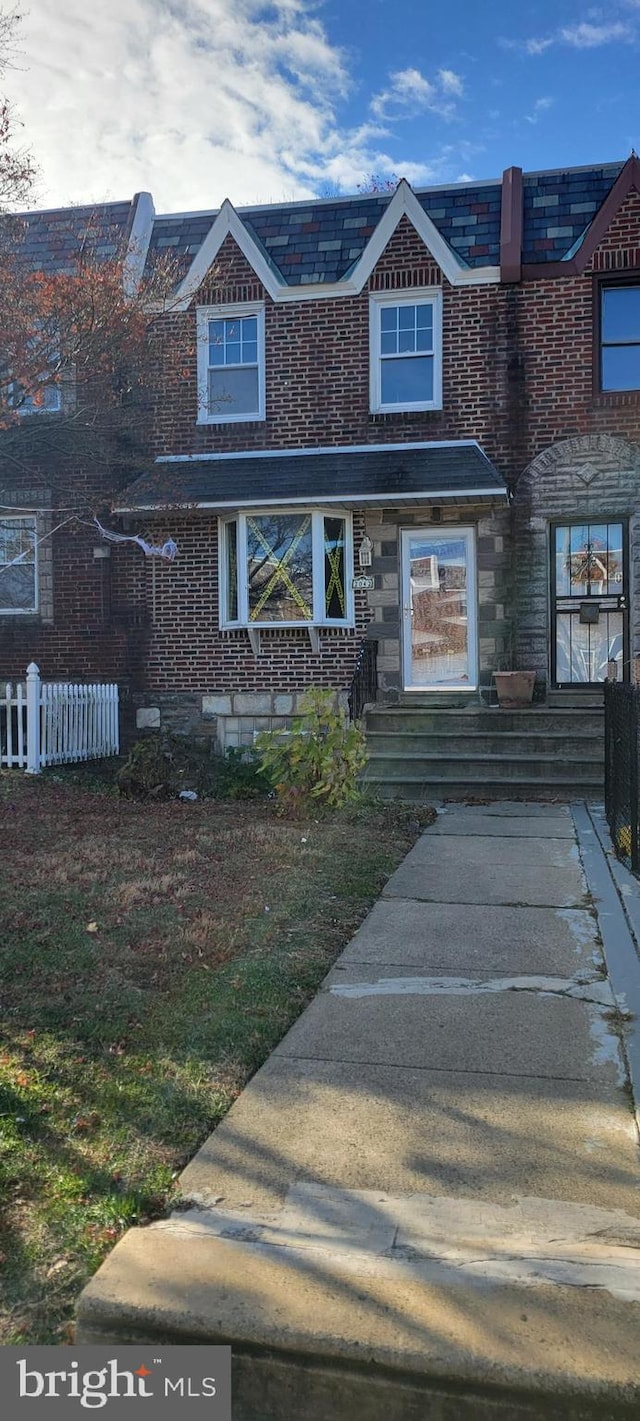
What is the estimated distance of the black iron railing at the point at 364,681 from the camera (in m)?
12.3

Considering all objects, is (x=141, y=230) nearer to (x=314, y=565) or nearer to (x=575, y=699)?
(x=314, y=565)

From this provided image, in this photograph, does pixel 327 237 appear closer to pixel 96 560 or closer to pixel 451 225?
pixel 451 225

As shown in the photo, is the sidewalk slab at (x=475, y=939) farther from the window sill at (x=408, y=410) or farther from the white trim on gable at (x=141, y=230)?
the white trim on gable at (x=141, y=230)

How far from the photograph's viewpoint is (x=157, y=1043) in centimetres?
401

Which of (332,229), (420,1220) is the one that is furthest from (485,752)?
(420,1220)

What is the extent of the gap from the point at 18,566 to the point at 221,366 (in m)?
4.12

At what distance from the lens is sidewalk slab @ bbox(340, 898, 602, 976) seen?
5094 millimetres

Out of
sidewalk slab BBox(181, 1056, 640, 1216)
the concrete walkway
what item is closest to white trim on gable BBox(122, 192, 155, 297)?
the concrete walkway

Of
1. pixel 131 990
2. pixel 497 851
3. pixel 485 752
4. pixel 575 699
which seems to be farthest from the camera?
pixel 575 699

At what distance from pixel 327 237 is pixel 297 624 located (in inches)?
218

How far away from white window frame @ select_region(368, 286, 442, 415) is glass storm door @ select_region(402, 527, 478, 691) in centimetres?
174

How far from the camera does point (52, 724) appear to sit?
12.3m

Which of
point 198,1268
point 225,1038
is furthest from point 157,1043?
point 198,1268

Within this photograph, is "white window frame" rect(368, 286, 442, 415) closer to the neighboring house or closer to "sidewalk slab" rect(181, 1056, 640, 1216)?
the neighboring house
